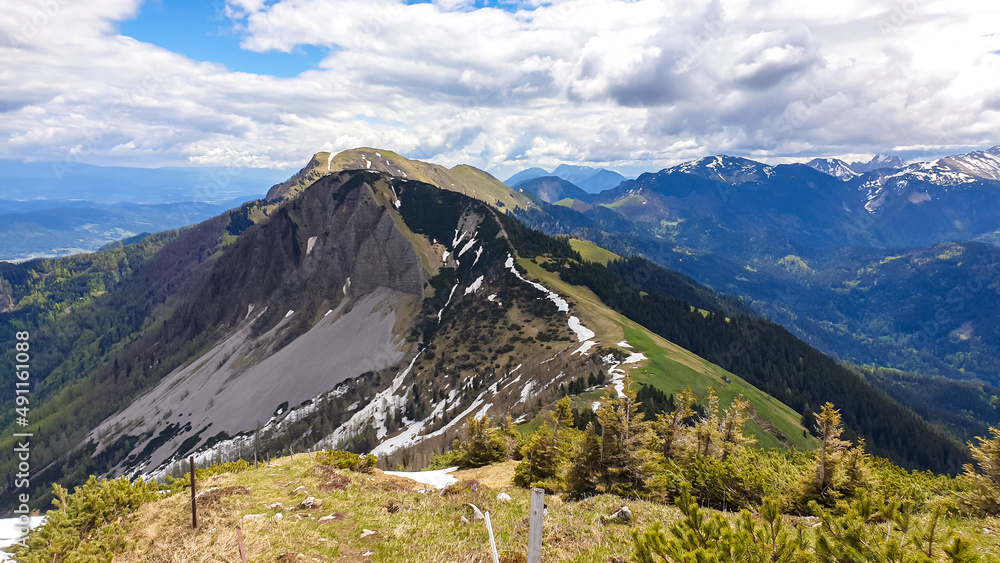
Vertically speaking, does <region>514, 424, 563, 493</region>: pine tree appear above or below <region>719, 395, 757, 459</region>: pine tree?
below

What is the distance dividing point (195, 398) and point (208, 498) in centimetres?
19084

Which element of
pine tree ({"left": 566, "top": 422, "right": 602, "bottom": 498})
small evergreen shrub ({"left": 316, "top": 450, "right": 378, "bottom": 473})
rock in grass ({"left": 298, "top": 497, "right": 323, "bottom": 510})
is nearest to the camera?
rock in grass ({"left": 298, "top": 497, "right": 323, "bottom": 510})

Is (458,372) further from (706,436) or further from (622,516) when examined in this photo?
(622,516)

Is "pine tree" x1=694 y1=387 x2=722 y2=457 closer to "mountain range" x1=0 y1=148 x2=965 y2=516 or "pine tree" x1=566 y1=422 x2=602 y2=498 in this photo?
"pine tree" x1=566 y1=422 x2=602 y2=498

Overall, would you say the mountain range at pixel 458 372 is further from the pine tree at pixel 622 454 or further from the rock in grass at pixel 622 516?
the rock in grass at pixel 622 516

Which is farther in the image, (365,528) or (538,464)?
(538,464)

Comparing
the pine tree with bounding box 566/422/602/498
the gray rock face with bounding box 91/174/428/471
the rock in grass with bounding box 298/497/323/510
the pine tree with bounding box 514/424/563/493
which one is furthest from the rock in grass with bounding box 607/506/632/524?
the gray rock face with bounding box 91/174/428/471

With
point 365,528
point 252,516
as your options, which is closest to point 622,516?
point 365,528

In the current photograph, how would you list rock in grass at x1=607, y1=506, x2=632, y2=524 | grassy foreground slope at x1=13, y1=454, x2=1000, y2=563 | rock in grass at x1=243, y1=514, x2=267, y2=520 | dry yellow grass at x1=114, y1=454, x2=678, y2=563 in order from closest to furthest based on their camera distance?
grassy foreground slope at x1=13, y1=454, x2=1000, y2=563 → dry yellow grass at x1=114, y1=454, x2=678, y2=563 → rock in grass at x1=607, y1=506, x2=632, y2=524 → rock in grass at x1=243, y1=514, x2=267, y2=520

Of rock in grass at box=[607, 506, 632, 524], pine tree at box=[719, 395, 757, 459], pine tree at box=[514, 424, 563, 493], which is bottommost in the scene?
pine tree at box=[514, 424, 563, 493]

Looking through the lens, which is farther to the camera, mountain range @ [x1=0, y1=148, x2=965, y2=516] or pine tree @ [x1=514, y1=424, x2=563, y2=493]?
mountain range @ [x1=0, y1=148, x2=965, y2=516]

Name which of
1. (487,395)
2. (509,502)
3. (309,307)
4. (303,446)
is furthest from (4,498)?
(509,502)

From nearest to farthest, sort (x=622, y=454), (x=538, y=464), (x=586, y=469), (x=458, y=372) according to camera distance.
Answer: (x=622, y=454), (x=586, y=469), (x=538, y=464), (x=458, y=372)

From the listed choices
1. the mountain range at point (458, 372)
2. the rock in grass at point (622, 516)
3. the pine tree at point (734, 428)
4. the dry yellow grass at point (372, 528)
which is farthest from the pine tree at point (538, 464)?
the mountain range at point (458, 372)
